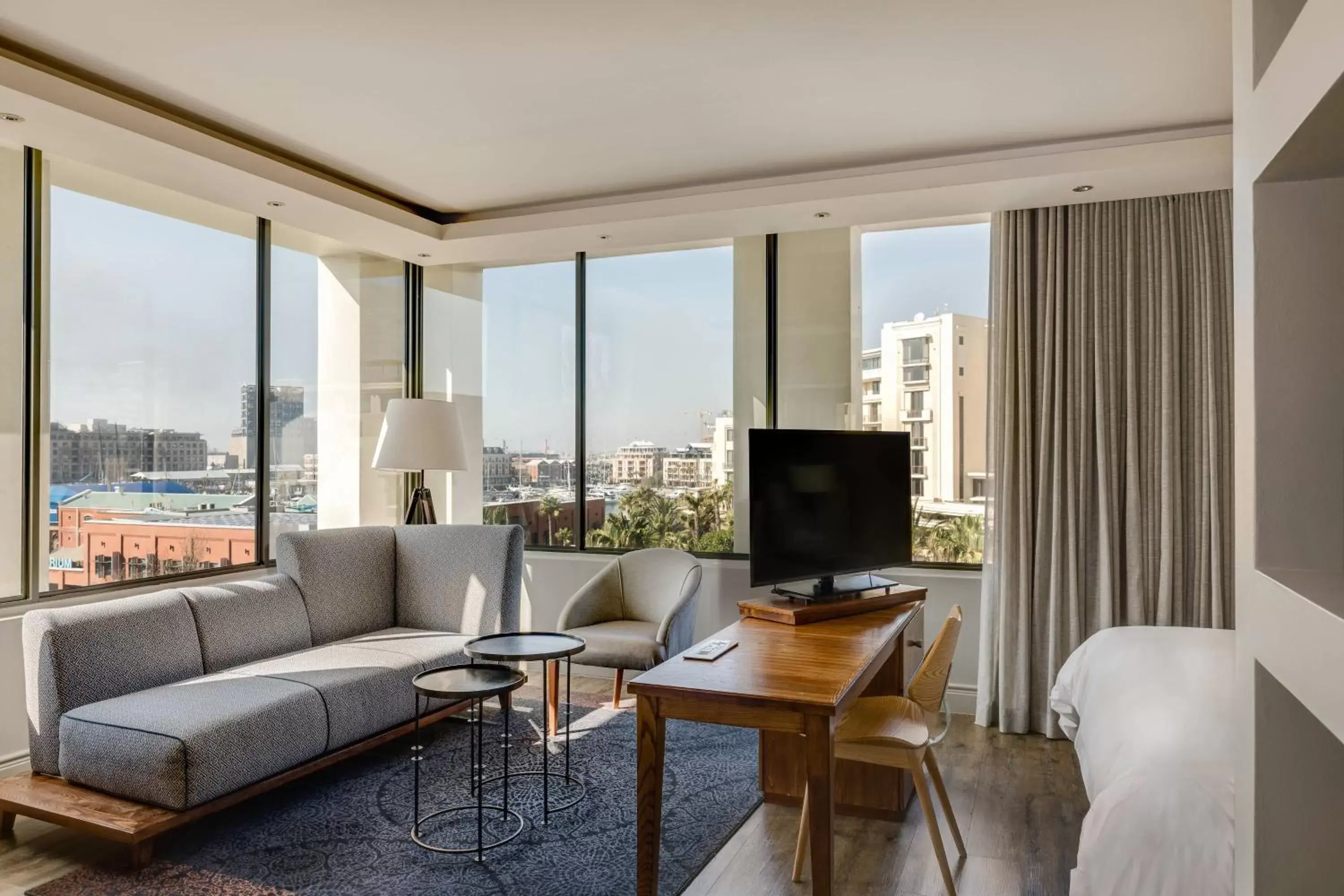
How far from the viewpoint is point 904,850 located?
3137 millimetres

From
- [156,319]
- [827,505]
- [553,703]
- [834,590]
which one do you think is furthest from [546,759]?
[156,319]

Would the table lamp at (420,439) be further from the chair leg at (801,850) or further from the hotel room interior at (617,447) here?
the chair leg at (801,850)

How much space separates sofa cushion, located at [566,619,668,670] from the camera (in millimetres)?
4324

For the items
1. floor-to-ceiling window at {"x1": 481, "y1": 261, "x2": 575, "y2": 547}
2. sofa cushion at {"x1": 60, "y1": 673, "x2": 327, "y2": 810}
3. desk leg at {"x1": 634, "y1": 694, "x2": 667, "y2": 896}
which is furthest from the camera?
floor-to-ceiling window at {"x1": 481, "y1": 261, "x2": 575, "y2": 547}

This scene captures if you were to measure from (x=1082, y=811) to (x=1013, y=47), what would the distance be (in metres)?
2.82

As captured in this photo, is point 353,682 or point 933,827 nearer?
point 933,827

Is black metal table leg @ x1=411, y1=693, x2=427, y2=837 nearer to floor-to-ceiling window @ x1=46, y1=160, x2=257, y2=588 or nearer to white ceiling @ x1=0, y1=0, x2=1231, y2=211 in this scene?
floor-to-ceiling window @ x1=46, y1=160, x2=257, y2=588

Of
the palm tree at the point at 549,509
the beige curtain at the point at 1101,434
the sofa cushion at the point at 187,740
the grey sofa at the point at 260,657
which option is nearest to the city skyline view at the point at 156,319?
the grey sofa at the point at 260,657

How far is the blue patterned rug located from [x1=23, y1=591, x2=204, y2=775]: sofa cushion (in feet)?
1.89

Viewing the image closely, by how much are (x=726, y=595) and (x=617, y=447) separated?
1198 mm

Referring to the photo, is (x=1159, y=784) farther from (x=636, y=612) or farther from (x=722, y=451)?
(x=722, y=451)

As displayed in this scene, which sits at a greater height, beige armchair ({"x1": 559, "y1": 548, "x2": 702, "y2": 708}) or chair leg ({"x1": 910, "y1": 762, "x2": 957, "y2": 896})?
beige armchair ({"x1": 559, "y1": 548, "x2": 702, "y2": 708})

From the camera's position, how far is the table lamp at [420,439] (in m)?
5.10

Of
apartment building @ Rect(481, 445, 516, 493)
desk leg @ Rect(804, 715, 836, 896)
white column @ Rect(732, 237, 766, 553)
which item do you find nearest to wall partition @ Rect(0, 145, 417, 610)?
apartment building @ Rect(481, 445, 516, 493)
